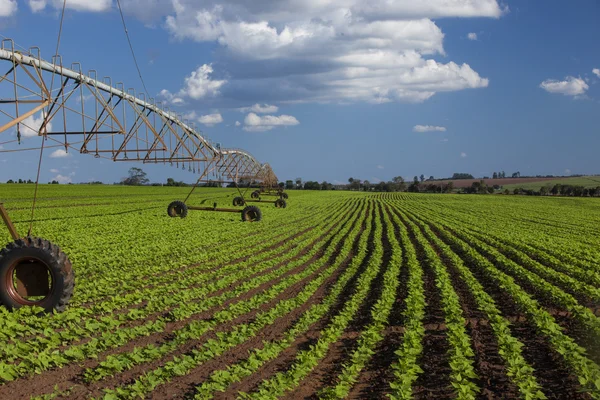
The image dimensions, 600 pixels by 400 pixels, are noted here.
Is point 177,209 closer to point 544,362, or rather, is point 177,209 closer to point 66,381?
point 66,381

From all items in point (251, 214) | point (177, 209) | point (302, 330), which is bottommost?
point (302, 330)

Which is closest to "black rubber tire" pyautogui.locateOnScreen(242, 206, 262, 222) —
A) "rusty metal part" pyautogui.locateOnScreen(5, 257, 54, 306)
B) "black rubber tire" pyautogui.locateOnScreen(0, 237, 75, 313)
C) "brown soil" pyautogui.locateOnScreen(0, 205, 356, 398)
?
"rusty metal part" pyautogui.locateOnScreen(5, 257, 54, 306)

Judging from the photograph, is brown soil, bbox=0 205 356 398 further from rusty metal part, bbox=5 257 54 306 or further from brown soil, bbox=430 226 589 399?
brown soil, bbox=430 226 589 399

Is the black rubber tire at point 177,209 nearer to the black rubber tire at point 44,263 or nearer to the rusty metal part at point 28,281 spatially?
the rusty metal part at point 28,281

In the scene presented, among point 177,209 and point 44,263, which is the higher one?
point 177,209

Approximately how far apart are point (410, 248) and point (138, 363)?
14.4 m

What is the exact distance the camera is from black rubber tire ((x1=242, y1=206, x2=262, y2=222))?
1098 inches

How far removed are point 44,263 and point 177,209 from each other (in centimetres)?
2067

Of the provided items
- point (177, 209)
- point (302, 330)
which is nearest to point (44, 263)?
point (302, 330)

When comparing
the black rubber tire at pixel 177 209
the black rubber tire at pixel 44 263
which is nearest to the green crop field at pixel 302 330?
the black rubber tire at pixel 44 263

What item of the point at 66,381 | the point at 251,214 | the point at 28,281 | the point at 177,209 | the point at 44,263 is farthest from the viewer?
the point at 177,209

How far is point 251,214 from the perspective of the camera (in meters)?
28.3

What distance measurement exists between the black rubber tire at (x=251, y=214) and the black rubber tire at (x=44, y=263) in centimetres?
1946

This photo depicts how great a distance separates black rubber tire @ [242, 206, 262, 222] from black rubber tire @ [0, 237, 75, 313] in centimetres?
1946
